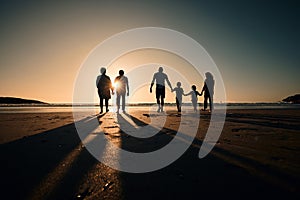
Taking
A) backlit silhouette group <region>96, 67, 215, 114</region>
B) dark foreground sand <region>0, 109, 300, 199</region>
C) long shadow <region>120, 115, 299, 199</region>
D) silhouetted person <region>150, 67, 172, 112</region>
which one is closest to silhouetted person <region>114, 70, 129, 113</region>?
backlit silhouette group <region>96, 67, 215, 114</region>

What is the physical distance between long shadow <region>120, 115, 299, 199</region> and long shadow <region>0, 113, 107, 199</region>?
1.60 feet

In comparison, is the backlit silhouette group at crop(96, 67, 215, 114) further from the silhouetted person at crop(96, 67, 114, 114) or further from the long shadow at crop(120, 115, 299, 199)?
the long shadow at crop(120, 115, 299, 199)

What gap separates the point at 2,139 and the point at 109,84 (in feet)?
28.0

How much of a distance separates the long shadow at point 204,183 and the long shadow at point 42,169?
1.60ft

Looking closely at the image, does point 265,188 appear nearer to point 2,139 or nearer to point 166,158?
point 166,158

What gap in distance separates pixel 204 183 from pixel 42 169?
63.4 inches

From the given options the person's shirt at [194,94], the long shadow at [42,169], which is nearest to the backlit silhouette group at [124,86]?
the person's shirt at [194,94]

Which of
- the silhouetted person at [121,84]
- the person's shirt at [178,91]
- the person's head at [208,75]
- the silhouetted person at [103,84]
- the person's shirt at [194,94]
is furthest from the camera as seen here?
the person's shirt at [194,94]

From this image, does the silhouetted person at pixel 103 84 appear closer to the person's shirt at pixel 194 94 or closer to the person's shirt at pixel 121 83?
the person's shirt at pixel 121 83

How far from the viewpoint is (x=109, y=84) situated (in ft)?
40.4

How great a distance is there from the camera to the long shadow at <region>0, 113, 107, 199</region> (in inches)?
66.5

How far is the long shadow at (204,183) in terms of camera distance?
5.33ft

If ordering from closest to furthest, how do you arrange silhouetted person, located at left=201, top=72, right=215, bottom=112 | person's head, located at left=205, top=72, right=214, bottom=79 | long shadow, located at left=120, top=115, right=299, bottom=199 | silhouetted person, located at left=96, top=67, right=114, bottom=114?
long shadow, located at left=120, top=115, right=299, bottom=199 < silhouetted person, located at left=96, top=67, right=114, bottom=114 < person's head, located at left=205, top=72, right=214, bottom=79 < silhouetted person, located at left=201, top=72, right=215, bottom=112

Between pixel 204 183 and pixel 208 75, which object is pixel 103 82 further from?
pixel 204 183
